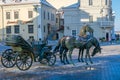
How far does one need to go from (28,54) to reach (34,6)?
36.9 meters

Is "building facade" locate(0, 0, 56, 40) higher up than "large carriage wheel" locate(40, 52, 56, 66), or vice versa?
"building facade" locate(0, 0, 56, 40)

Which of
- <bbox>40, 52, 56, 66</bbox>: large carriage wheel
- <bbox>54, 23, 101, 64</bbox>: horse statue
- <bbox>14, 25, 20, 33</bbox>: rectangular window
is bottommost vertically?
<bbox>40, 52, 56, 66</bbox>: large carriage wheel

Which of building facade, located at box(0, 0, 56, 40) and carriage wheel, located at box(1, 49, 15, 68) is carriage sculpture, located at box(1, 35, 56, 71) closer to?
carriage wheel, located at box(1, 49, 15, 68)

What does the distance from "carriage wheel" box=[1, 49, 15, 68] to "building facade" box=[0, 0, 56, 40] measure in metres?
35.0

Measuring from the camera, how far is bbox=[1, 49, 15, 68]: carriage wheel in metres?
14.1

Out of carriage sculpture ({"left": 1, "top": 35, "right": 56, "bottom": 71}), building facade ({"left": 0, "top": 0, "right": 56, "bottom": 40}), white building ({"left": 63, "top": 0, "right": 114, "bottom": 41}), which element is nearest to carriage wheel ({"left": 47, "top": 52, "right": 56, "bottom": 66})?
carriage sculpture ({"left": 1, "top": 35, "right": 56, "bottom": 71})

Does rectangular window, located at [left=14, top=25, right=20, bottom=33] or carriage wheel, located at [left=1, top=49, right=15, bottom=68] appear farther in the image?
rectangular window, located at [left=14, top=25, right=20, bottom=33]

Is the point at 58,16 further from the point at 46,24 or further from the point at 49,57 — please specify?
the point at 49,57

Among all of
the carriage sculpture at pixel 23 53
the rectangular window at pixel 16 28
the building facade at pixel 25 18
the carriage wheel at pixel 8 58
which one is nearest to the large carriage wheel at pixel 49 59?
the carriage sculpture at pixel 23 53

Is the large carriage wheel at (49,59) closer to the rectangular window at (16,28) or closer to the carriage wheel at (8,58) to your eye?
the carriage wheel at (8,58)

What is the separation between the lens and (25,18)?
168 ft

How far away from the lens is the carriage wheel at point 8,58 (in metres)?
14.1

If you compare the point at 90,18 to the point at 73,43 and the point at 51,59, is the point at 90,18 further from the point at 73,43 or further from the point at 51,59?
the point at 51,59

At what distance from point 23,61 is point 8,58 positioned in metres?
1.07
